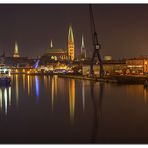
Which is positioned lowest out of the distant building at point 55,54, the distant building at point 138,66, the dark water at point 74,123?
the dark water at point 74,123

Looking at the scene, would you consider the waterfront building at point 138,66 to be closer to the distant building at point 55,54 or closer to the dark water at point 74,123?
the dark water at point 74,123

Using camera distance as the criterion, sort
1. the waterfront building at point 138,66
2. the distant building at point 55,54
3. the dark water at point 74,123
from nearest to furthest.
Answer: the dark water at point 74,123
the waterfront building at point 138,66
the distant building at point 55,54

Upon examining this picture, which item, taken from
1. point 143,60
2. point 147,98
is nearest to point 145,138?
point 147,98

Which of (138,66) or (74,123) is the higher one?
(138,66)

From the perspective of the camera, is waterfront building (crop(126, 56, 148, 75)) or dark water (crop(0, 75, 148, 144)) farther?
waterfront building (crop(126, 56, 148, 75))

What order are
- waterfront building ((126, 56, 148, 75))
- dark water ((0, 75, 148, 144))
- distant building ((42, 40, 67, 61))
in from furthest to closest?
1. distant building ((42, 40, 67, 61))
2. waterfront building ((126, 56, 148, 75))
3. dark water ((0, 75, 148, 144))

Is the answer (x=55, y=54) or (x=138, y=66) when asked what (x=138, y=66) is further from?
(x=55, y=54)

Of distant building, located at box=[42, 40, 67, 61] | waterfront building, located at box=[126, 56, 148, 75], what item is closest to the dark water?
waterfront building, located at box=[126, 56, 148, 75]

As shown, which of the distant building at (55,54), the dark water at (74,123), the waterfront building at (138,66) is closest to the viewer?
the dark water at (74,123)

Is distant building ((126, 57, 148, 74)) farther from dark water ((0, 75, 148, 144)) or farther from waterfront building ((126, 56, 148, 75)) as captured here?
dark water ((0, 75, 148, 144))

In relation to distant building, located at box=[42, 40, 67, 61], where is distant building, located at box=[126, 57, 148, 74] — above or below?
below

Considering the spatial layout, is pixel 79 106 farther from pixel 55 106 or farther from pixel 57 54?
pixel 57 54

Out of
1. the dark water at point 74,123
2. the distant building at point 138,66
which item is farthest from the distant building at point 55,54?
the dark water at point 74,123

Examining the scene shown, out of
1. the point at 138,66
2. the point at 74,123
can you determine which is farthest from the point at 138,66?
the point at 74,123
